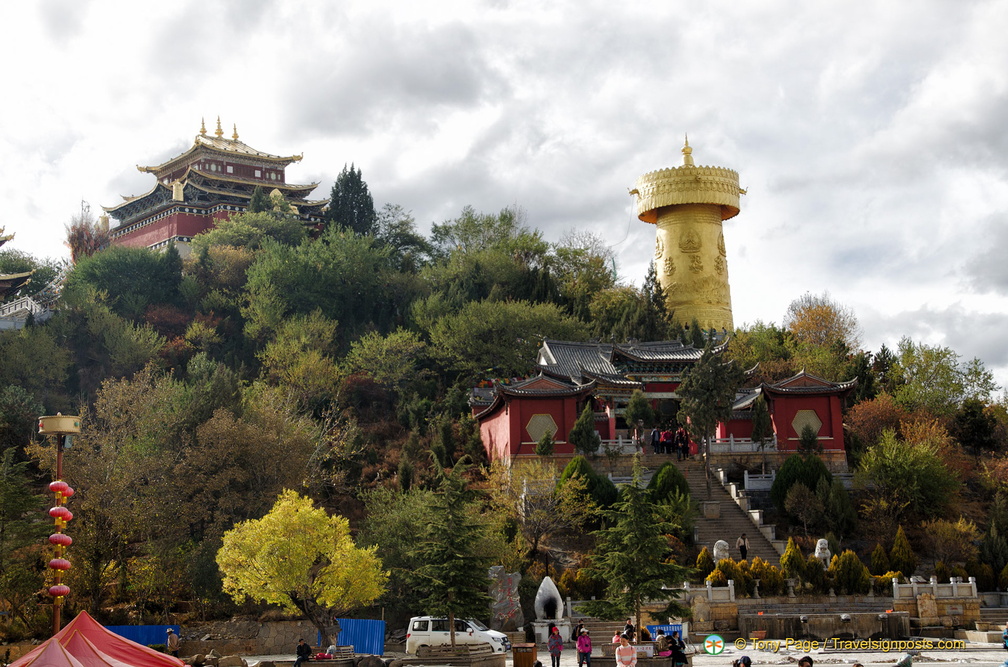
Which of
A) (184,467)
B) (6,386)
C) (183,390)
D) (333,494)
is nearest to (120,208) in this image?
(6,386)

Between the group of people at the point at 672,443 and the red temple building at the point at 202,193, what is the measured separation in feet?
123

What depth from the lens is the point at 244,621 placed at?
29.6 meters

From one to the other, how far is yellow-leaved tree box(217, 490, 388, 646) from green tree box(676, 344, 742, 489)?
14665mm

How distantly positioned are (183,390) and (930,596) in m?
25.6

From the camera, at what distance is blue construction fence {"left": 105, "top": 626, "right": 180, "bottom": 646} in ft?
92.0

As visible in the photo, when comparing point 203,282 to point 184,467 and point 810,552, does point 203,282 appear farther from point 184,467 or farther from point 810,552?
point 810,552

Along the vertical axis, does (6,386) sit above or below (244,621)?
above

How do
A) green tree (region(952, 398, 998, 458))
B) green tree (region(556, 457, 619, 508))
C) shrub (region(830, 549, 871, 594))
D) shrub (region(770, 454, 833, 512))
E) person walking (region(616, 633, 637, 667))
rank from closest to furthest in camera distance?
person walking (region(616, 633, 637, 667)) → shrub (region(830, 549, 871, 594)) → green tree (region(556, 457, 619, 508)) → shrub (region(770, 454, 833, 512)) → green tree (region(952, 398, 998, 458))

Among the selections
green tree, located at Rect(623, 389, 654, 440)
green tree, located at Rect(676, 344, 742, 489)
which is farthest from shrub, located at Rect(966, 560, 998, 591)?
green tree, located at Rect(623, 389, 654, 440)

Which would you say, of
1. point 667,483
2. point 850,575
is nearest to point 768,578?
point 850,575

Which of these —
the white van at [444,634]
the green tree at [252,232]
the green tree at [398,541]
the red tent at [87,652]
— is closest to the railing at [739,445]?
the green tree at [398,541]

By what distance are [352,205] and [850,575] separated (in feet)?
139

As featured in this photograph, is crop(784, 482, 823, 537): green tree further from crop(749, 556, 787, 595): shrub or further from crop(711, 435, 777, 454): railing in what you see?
crop(749, 556, 787, 595): shrub

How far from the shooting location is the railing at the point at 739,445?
39281mm
